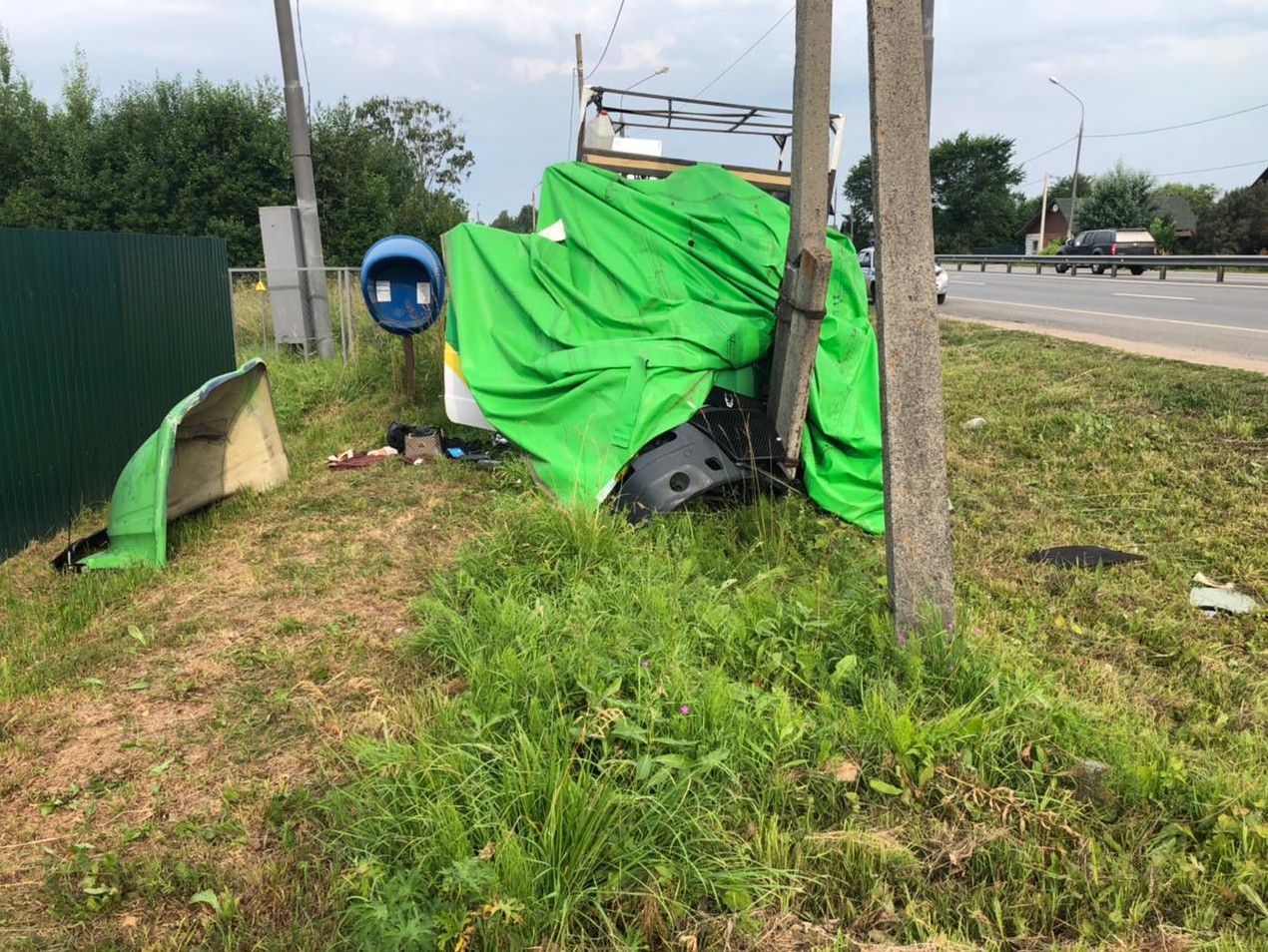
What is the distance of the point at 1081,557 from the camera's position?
4488mm

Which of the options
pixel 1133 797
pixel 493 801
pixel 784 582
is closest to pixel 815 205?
pixel 784 582

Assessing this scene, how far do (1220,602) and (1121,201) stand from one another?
2421 inches

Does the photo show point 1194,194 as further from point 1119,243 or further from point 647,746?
point 647,746

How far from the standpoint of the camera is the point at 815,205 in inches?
198

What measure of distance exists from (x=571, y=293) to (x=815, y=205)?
1.94 metres

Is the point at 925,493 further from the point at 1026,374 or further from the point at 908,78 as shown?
the point at 1026,374

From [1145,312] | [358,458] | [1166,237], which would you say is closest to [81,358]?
[358,458]

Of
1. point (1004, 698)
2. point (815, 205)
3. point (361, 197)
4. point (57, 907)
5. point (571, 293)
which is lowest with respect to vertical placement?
point (57, 907)

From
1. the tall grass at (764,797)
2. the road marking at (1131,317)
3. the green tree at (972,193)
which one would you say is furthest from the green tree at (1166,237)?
the tall grass at (764,797)

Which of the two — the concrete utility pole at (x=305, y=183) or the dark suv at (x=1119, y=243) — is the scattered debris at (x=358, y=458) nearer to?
the concrete utility pole at (x=305, y=183)

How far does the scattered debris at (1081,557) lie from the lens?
14.5 ft

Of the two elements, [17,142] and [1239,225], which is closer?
[17,142]

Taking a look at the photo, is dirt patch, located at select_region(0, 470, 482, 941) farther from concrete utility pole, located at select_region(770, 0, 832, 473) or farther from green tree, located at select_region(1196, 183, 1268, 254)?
green tree, located at select_region(1196, 183, 1268, 254)

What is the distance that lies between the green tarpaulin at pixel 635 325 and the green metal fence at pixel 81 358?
8.09 feet
